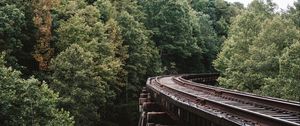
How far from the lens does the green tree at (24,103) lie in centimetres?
2166

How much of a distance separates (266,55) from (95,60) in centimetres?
1502

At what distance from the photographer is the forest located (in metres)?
23.9

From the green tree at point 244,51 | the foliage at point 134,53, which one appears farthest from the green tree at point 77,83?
the foliage at point 134,53

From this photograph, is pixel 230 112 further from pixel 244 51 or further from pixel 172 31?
pixel 172 31

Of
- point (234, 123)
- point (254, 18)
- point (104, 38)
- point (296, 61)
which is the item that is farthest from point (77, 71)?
point (234, 123)

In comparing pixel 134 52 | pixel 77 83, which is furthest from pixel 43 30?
pixel 134 52

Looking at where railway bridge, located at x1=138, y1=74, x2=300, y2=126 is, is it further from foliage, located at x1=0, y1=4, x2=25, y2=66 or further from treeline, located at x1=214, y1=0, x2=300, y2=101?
foliage, located at x1=0, y1=4, x2=25, y2=66

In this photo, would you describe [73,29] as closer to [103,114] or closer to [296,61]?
[103,114]

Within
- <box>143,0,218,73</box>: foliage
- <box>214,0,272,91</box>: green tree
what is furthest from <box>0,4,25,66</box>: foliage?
<box>143,0,218,73</box>: foliage

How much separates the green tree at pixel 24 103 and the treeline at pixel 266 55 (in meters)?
12.6

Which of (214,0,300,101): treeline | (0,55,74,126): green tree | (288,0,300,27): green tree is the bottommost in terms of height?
(0,55,74,126): green tree

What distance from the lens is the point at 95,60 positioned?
41.0 meters

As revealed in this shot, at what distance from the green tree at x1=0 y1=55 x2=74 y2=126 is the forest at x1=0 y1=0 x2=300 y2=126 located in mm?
48

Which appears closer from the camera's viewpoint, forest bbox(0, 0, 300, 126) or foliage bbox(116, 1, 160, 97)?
forest bbox(0, 0, 300, 126)
